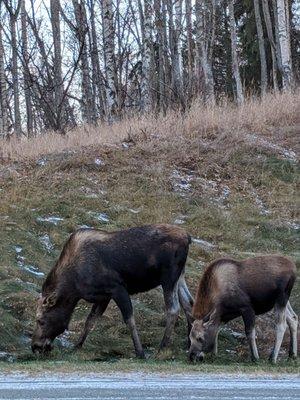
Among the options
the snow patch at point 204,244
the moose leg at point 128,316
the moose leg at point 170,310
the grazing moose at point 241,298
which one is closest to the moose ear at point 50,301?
the moose leg at point 128,316

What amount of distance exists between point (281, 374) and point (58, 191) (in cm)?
925

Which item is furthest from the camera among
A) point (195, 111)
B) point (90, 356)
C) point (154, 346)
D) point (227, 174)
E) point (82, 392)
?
point (195, 111)

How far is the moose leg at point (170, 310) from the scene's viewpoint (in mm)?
10727

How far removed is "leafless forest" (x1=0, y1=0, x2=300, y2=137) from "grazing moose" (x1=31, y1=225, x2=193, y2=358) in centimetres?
1284

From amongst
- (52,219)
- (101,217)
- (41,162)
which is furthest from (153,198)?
(41,162)

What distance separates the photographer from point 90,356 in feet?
34.6

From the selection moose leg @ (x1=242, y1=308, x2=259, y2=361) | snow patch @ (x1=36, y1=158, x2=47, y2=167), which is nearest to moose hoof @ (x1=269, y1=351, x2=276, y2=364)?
moose leg @ (x1=242, y1=308, x2=259, y2=361)

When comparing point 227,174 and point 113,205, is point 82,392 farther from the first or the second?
point 227,174

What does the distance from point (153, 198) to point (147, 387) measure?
9868 millimetres

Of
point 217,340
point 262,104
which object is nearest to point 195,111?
point 262,104

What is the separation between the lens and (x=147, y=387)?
7.48 metres

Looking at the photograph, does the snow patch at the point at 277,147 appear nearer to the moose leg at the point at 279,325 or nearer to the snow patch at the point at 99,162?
the snow patch at the point at 99,162

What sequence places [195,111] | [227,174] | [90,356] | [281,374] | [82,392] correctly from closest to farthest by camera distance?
[82,392] < [281,374] < [90,356] < [227,174] < [195,111]

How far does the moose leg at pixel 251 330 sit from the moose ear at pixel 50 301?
2.68m
